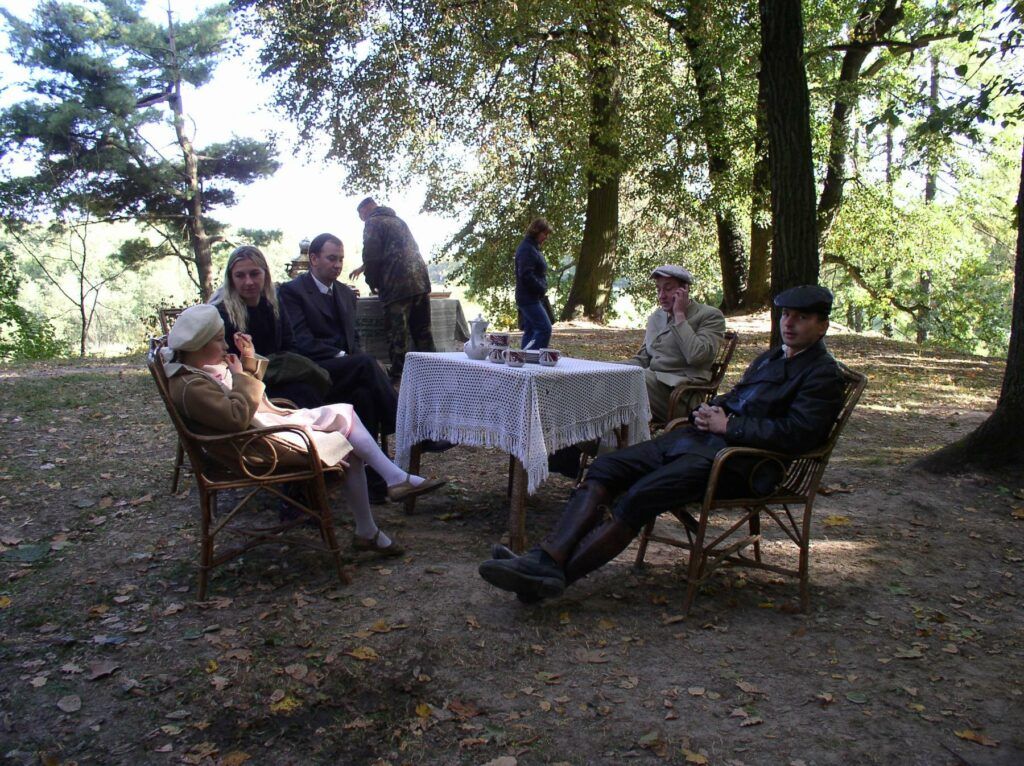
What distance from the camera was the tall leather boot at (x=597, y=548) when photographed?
342cm

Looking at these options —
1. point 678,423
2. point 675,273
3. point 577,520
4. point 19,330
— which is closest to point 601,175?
point 675,273

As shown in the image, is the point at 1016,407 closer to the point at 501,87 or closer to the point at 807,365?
the point at 807,365

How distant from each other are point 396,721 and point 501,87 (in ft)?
47.4

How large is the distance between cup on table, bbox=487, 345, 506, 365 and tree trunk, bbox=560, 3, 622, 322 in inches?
446

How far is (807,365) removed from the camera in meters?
3.55

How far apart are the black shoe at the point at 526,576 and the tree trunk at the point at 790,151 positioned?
387 cm

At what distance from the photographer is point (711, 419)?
368 centimetres

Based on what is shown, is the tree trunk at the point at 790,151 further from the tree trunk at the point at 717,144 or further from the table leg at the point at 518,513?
the tree trunk at the point at 717,144

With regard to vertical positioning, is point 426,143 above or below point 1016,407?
above

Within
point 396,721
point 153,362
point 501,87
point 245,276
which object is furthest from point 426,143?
point 396,721

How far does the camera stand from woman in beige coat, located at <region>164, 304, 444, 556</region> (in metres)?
3.47

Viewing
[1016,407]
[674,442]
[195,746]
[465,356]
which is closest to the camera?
[195,746]

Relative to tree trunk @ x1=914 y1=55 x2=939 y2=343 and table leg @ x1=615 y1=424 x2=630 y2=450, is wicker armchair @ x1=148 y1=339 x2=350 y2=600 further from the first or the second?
tree trunk @ x1=914 y1=55 x2=939 y2=343

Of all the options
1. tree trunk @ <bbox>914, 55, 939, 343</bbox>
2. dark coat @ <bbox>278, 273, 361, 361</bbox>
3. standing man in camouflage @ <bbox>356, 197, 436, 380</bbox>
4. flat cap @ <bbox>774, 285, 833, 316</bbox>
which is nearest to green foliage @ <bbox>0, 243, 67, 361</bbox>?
standing man in camouflage @ <bbox>356, 197, 436, 380</bbox>
